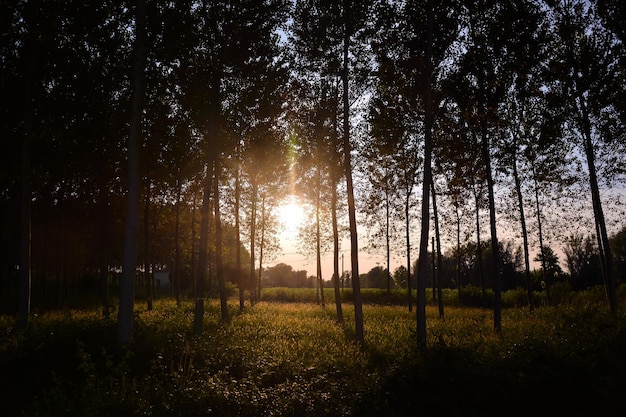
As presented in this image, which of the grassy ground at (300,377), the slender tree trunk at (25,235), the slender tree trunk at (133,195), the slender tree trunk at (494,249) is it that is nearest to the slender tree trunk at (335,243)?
the slender tree trunk at (494,249)

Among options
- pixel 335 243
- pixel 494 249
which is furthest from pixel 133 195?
pixel 494 249

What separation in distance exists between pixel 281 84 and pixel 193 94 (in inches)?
163

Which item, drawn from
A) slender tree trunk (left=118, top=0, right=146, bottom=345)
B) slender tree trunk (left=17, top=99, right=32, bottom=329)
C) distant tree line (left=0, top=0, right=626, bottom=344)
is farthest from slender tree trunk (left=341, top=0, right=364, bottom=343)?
slender tree trunk (left=17, top=99, right=32, bottom=329)

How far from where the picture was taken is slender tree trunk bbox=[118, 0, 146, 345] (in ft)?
41.4

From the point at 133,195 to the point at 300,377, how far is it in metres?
7.49

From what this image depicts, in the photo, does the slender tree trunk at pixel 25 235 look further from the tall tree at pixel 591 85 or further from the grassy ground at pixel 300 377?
the tall tree at pixel 591 85

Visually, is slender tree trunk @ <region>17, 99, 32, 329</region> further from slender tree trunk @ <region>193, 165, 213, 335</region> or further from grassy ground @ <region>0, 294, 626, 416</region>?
slender tree trunk @ <region>193, 165, 213, 335</region>

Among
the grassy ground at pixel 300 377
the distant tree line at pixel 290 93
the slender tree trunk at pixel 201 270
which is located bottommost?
the grassy ground at pixel 300 377

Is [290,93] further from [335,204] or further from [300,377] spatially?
[300,377]

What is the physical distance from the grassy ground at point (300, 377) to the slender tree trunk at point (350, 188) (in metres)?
1.84

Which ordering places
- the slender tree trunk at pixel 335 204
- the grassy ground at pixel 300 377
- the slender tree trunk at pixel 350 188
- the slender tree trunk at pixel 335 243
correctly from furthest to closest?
the slender tree trunk at pixel 335 243 < the slender tree trunk at pixel 335 204 < the slender tree trunk at pixel 350 188 < the grassy ground at pixel 300 377

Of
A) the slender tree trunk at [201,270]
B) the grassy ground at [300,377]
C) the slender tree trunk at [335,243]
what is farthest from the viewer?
the slender tree trunk at [335,243]

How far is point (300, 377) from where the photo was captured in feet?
32.6

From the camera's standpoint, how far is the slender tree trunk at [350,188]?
15.6 metres
